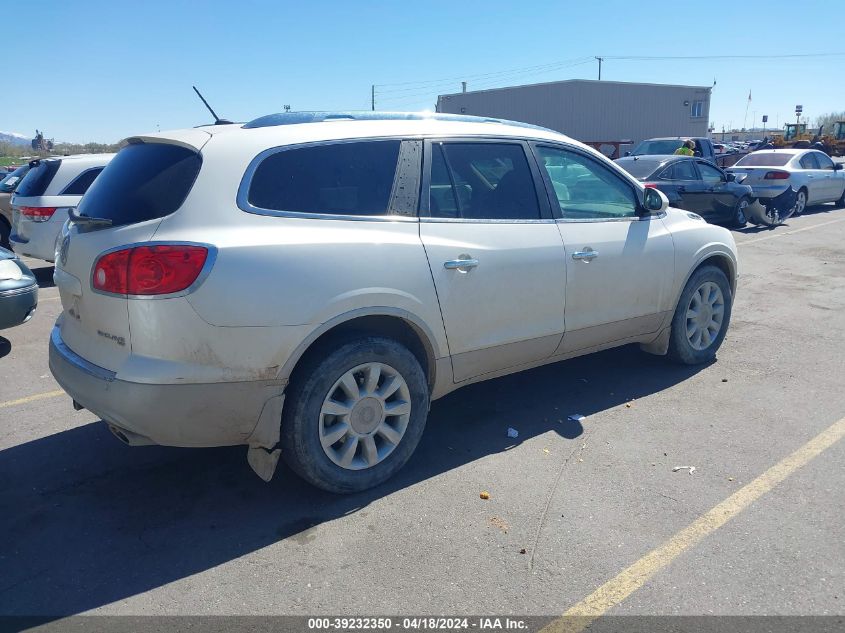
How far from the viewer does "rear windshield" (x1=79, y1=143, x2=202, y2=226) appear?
343 centimetres

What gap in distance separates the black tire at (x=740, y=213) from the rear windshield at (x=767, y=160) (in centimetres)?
298

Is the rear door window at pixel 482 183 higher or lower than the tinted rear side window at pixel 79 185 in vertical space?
higher

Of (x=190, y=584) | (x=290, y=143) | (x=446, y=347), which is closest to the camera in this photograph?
(x=190, y=584)

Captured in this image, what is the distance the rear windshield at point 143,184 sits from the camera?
3.43 m

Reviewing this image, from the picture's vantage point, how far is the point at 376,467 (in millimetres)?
3865

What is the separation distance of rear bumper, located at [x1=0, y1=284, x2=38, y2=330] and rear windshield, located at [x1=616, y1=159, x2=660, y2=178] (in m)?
10.7

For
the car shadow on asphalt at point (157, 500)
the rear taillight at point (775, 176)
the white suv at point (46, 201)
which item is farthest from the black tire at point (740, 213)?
the white suv at point (46, 201)

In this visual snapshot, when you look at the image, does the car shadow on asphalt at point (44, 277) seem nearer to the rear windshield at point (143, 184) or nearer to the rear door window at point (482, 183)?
the rear windshield at point (143, 184)

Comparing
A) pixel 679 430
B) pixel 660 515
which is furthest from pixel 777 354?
pixel 660 515

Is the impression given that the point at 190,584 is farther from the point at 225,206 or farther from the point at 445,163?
the point at 445,163

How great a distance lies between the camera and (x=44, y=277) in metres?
10.5

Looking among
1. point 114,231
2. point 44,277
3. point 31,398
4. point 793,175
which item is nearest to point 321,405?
point 114,231

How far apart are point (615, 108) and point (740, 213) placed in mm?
26845

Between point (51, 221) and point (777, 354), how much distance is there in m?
8.77
